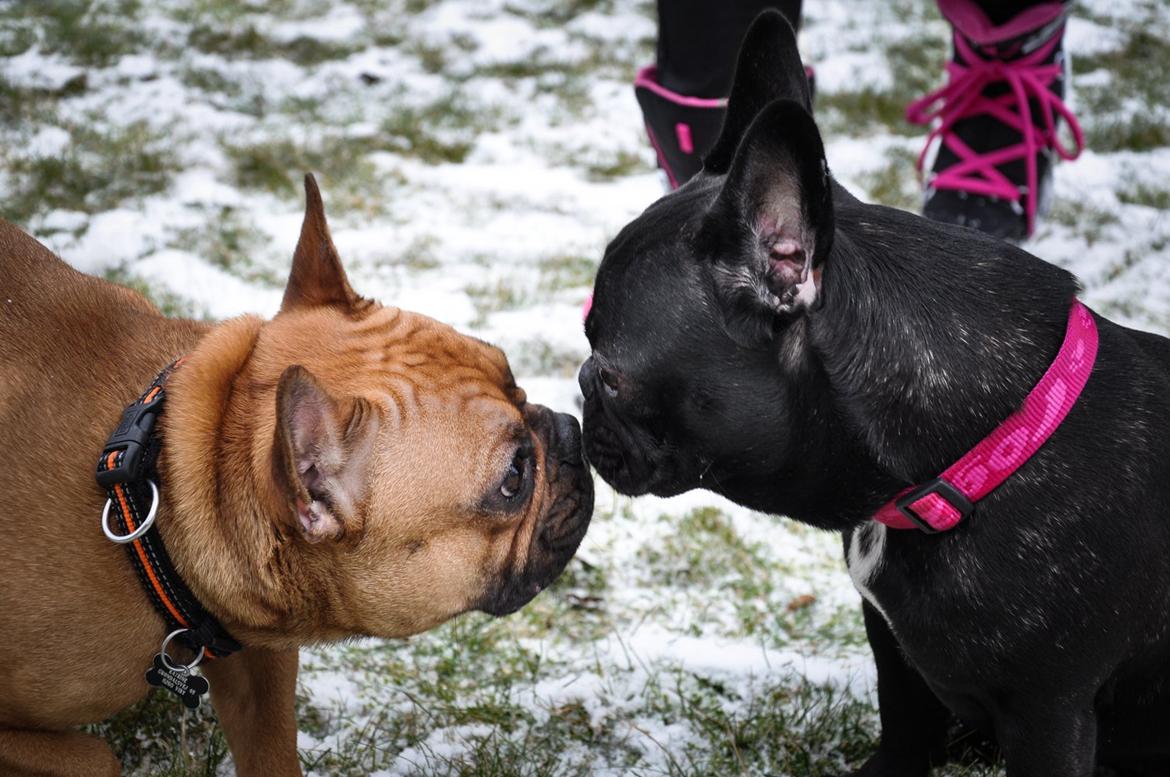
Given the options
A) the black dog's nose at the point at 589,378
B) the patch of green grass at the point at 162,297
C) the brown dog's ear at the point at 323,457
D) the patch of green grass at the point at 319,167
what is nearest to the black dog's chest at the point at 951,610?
the black dog's nose at the point at 589,378

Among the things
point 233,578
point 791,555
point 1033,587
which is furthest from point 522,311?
point 1033,587

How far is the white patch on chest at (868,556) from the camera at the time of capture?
2604 mm

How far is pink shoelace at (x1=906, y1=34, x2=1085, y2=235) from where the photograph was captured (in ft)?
16.6

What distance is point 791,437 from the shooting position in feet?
8.23

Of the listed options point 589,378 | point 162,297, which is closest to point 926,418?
point 589,378

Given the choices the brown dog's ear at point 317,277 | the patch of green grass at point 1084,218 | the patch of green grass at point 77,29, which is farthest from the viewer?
the patch of green grass at point 77,29

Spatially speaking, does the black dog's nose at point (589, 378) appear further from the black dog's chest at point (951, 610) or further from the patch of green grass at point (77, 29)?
the patch of green grass at point (77, 29)

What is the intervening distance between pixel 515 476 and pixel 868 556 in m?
0.85

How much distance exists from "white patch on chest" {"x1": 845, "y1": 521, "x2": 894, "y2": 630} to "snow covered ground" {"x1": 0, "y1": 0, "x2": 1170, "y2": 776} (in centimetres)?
75

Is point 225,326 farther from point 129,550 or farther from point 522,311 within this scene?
point 522,311

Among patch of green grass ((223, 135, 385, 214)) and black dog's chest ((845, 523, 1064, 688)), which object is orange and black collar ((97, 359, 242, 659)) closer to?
black dog's chest ((845, 523, 1064, 688))

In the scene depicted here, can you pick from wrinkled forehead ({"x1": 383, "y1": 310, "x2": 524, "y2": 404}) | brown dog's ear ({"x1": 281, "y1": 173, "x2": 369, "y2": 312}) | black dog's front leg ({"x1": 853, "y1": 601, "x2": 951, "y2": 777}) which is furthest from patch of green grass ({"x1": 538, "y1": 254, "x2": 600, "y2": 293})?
black dog's front leg ({"x1": 853, "y1": 601, "x2": 951, "y2": 777})

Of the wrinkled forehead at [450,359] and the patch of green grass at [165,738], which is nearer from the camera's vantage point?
the wrinkled forehead at [450,359]

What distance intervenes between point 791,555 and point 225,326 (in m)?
2.20
